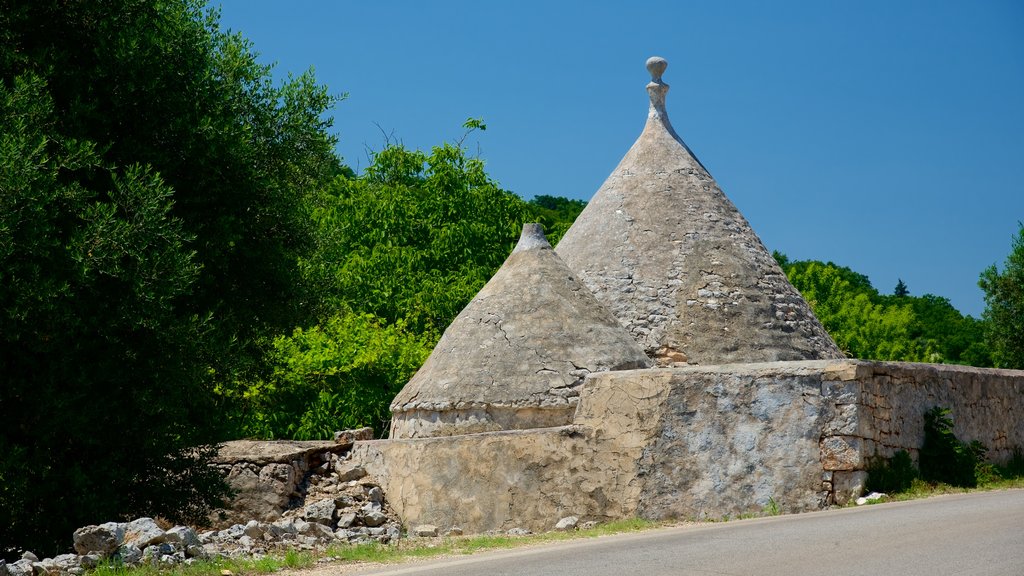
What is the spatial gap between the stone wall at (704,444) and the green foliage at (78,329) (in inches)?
134

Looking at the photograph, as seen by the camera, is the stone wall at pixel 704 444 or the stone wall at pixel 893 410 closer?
the stone wall at pixel 893 410

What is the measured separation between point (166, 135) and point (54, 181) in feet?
4.79

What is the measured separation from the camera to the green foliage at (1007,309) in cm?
2759

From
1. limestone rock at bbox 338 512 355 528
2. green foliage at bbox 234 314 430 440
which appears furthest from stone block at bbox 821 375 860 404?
green foliage at bbox 234 314 430 440

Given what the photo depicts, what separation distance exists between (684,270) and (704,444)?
5139 millimetres

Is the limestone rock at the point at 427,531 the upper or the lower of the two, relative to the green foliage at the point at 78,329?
lower

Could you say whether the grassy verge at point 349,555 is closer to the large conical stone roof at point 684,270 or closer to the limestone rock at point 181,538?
the limestone rock at point 181,538

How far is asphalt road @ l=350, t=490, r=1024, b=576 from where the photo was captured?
21.8 feet

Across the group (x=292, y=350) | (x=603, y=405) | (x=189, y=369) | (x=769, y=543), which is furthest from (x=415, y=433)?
(x=292, y=350)

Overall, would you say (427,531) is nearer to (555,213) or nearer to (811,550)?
(811,550)

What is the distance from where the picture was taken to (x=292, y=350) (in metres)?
23.6

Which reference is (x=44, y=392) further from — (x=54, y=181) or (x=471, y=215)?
(x=471, y=215)

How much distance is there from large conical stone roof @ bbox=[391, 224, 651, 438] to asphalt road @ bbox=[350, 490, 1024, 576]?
402 cm

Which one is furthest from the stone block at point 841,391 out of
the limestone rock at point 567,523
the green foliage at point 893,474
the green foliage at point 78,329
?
the green foliage at point 78,329
